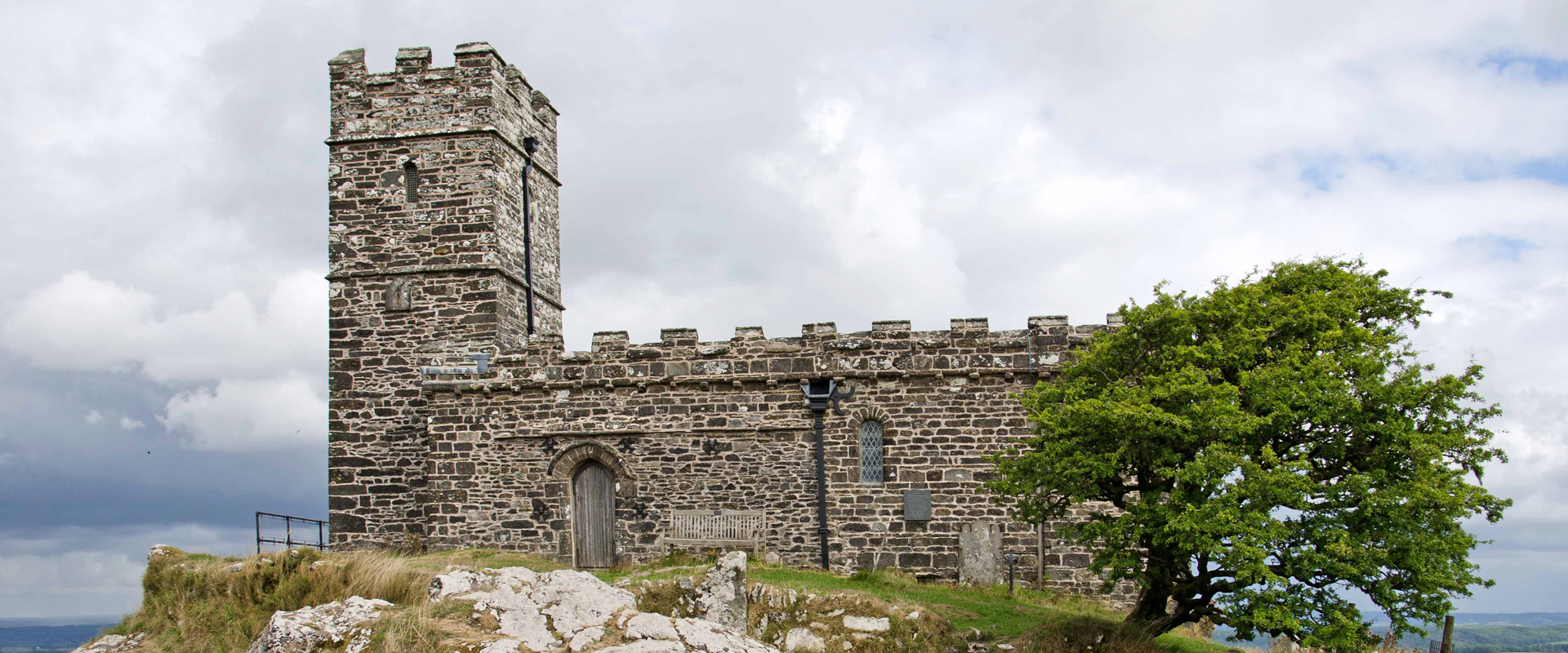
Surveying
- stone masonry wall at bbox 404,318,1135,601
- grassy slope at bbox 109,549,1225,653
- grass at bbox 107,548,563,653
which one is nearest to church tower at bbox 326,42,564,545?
stone masonry wall at bbox 404,318,1135,601

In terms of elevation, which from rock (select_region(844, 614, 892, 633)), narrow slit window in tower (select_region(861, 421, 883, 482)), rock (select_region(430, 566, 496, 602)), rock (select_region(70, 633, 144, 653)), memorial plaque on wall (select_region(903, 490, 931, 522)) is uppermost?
narrow slit window in tower (select_region(861, 421, 883, 482))

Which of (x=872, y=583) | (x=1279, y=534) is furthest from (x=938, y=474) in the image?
(x=1279, y=534)

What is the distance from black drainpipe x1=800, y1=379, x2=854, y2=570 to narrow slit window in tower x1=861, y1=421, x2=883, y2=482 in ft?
1.92

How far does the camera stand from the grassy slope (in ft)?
51.2

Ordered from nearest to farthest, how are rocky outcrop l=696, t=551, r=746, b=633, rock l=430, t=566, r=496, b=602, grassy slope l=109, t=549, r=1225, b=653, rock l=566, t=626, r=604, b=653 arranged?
rock l=566, t=626, r=604, b=653 → rock l=430, t=566, r=496, b=602 → rocky outcrop l=696, t=551, r=746, b=633 → grassy slope l=109, t=549, r=1225, b=653

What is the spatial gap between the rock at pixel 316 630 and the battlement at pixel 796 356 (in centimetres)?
880

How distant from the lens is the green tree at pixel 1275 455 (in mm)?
13961

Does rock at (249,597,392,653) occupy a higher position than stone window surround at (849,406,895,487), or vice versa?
stone window surround at (849,406,895,487)

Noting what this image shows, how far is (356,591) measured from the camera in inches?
601

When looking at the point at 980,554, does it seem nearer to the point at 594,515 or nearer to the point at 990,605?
the point at 990,605

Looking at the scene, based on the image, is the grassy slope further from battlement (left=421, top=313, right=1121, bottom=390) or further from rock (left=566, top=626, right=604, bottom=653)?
battlement (left=421, top=313, right=1121, bottom=390)

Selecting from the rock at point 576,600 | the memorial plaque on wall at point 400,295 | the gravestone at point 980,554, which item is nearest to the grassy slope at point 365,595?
the gravestone at point 980,554

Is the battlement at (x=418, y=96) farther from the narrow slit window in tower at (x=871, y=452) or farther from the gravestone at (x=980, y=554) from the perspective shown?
the gravestone at (x=980, y=554)

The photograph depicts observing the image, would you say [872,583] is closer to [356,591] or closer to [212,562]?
[356,591]
